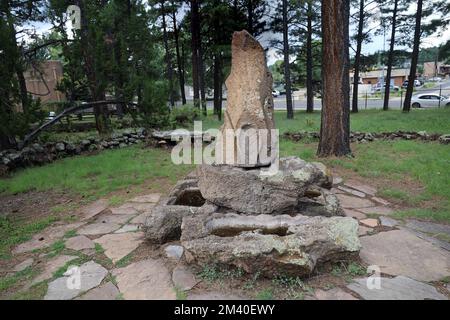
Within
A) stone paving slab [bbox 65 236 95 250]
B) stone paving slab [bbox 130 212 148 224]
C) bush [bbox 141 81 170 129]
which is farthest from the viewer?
bush [bbox 141 81 170 129]

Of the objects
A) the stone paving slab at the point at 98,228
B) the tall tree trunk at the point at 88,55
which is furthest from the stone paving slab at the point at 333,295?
the tall tree trunk at the point at 88,55

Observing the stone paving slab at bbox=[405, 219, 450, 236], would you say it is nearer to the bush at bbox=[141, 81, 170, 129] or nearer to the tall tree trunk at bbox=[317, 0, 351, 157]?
the tall tree trunk at bbox=[317, 0, 351, 157]

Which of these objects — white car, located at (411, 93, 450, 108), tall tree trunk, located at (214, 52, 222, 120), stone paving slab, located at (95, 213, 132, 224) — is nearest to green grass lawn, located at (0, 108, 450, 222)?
stone paving slab, located at (95, 213, 132, 224)

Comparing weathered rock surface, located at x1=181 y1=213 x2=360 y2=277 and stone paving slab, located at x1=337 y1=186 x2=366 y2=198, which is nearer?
weathered rock surface, located at x1=181 y1=213 x2=360 y2=277

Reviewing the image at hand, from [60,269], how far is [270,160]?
2466mm

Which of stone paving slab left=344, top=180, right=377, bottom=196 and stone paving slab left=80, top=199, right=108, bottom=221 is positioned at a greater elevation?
stone paving slab left=344, top=180, right=377, bottom=196

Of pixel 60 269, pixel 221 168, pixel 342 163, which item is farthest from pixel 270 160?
pixel 342 163

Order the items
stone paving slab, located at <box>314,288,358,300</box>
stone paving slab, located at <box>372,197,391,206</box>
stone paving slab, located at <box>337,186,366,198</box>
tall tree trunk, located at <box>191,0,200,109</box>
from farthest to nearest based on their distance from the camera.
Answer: tall tree trunk, located at <box>191,0,200,109</box> → stone paving slab, located at <box>337,186,366,198</box> → stone paving slab, located at <box>372,197,391,206</box> → stone paving slab, located at <box>314,288,358,300</box>

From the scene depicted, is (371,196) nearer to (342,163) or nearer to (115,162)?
(342,163)

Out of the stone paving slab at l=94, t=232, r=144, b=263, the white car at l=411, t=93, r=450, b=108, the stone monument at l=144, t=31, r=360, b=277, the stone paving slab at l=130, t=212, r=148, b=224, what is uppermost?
the white car at l=411, t=93, r=450, b=108

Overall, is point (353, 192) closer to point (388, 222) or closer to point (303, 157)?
point (388, 222)

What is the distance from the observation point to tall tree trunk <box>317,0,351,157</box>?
7.20 metres
